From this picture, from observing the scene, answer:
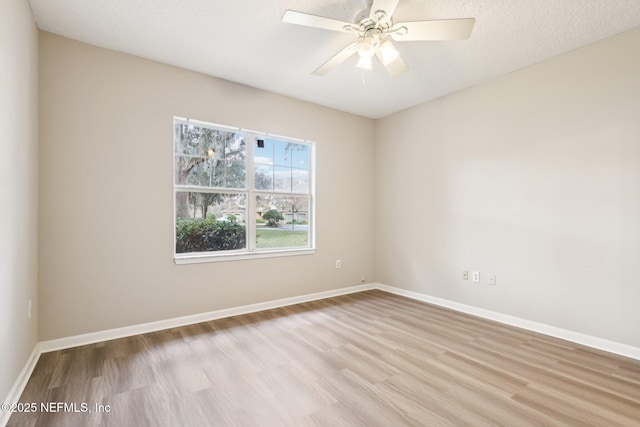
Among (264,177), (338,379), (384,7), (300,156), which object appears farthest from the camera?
(300,156)

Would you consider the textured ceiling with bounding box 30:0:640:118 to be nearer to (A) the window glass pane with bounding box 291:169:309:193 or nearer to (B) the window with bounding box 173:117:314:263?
(B) the window with bounding box 173:117:314:263

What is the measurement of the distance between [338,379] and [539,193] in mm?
2678

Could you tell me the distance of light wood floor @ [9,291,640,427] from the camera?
5.63ft

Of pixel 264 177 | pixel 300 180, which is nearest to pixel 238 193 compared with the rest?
pixel 264 177

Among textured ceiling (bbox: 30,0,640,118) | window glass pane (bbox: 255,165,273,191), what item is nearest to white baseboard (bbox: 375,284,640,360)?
window glass pane (bbox: 255,165,273,191)

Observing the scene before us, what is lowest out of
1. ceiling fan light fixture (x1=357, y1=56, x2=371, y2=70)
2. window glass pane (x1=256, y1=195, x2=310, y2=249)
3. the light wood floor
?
the light wood floor

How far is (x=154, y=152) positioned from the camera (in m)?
3.00

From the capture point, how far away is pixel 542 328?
297 cm

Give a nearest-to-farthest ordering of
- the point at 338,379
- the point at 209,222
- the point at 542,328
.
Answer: the point at 338,379, the point at 542,328, the point at 209,222

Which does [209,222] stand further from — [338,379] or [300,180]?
[338,379]

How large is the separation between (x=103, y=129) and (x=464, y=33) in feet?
10.1

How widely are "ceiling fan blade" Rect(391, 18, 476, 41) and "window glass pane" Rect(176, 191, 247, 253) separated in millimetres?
2461

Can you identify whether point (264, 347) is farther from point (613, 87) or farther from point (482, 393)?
point (613, 87)

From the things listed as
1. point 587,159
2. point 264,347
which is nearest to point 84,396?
point 264,347
